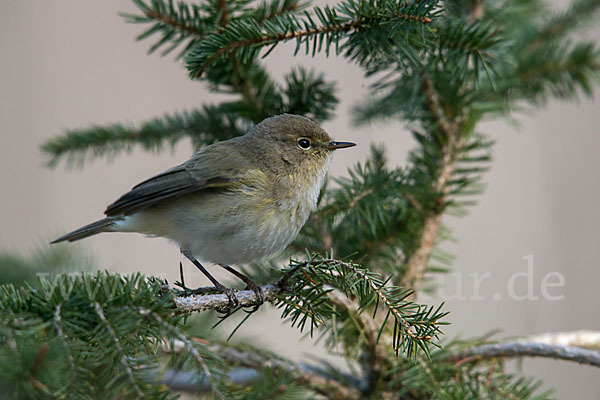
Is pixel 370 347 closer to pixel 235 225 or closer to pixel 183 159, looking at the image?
pixel 235 225

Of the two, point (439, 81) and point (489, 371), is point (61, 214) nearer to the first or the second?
point (439, 81)

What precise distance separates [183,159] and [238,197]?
2.07m

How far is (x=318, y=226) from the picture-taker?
1.87 meters

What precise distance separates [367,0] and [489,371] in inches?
38.7

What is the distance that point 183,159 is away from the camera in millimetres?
3838

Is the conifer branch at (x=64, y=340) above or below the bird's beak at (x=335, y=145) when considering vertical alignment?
below

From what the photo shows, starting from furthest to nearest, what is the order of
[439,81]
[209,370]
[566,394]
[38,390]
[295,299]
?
[566,394] < [439,81] < [295,299] < [209,370] < [38,390]

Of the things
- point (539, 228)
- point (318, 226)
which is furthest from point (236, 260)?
point (539, 228)

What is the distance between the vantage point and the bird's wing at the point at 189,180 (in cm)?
192

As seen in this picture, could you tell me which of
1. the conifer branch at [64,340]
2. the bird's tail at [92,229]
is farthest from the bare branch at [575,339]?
the bird's tail at [92,229]

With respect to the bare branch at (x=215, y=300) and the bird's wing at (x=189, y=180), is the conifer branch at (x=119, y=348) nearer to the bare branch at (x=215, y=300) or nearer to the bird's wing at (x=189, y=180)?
the bare branch at (x=215, y=300)

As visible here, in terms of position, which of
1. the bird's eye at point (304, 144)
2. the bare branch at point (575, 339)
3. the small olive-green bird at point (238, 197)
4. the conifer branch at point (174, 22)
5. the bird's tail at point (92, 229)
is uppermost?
the conifer branch at point (174, 22)

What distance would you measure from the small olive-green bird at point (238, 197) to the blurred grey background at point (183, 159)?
1.71m

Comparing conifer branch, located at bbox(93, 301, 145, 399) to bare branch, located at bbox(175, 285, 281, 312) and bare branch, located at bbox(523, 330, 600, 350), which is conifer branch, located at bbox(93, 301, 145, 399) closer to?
bare branch, located at bbox(175, 285, 281, 312)
